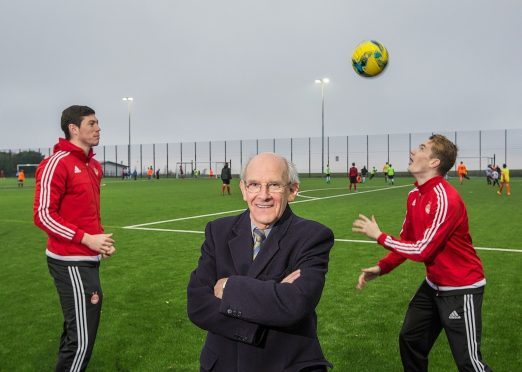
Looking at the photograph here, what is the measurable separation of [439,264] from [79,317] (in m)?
2.50

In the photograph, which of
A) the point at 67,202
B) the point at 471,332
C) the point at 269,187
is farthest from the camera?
the point at 67,202

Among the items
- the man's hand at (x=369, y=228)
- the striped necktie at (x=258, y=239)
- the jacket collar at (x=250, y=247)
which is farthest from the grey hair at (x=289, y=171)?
the man's hand at (x=369, y=228)

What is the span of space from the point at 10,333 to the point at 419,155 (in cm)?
459

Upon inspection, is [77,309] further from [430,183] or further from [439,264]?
[430,183]

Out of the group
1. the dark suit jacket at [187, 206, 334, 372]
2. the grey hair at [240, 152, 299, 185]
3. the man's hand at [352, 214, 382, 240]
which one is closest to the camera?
the dark suit jacket at [187, 206, 334, 372]

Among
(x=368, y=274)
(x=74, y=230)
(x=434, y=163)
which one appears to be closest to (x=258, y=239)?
(x=74, y=230)

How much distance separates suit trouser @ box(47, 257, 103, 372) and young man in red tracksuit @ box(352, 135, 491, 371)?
193 centimetres

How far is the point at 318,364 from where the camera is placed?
2.21 metres

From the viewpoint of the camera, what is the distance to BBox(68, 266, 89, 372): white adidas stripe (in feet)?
10.8

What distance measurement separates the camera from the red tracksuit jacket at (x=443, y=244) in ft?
11.0

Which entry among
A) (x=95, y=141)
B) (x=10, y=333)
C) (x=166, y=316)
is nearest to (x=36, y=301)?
(x=10, y=333)

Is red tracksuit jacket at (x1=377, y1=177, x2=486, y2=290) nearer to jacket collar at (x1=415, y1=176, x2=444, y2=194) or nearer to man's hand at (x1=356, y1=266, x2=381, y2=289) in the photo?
jacket collar at (x1=415, y1=176, x2=444, y2=194)

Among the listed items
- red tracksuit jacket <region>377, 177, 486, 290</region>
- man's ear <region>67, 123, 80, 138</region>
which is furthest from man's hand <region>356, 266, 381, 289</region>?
man's ear <region>67, 123, 80, 138</region>

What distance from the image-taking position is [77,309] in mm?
3381
